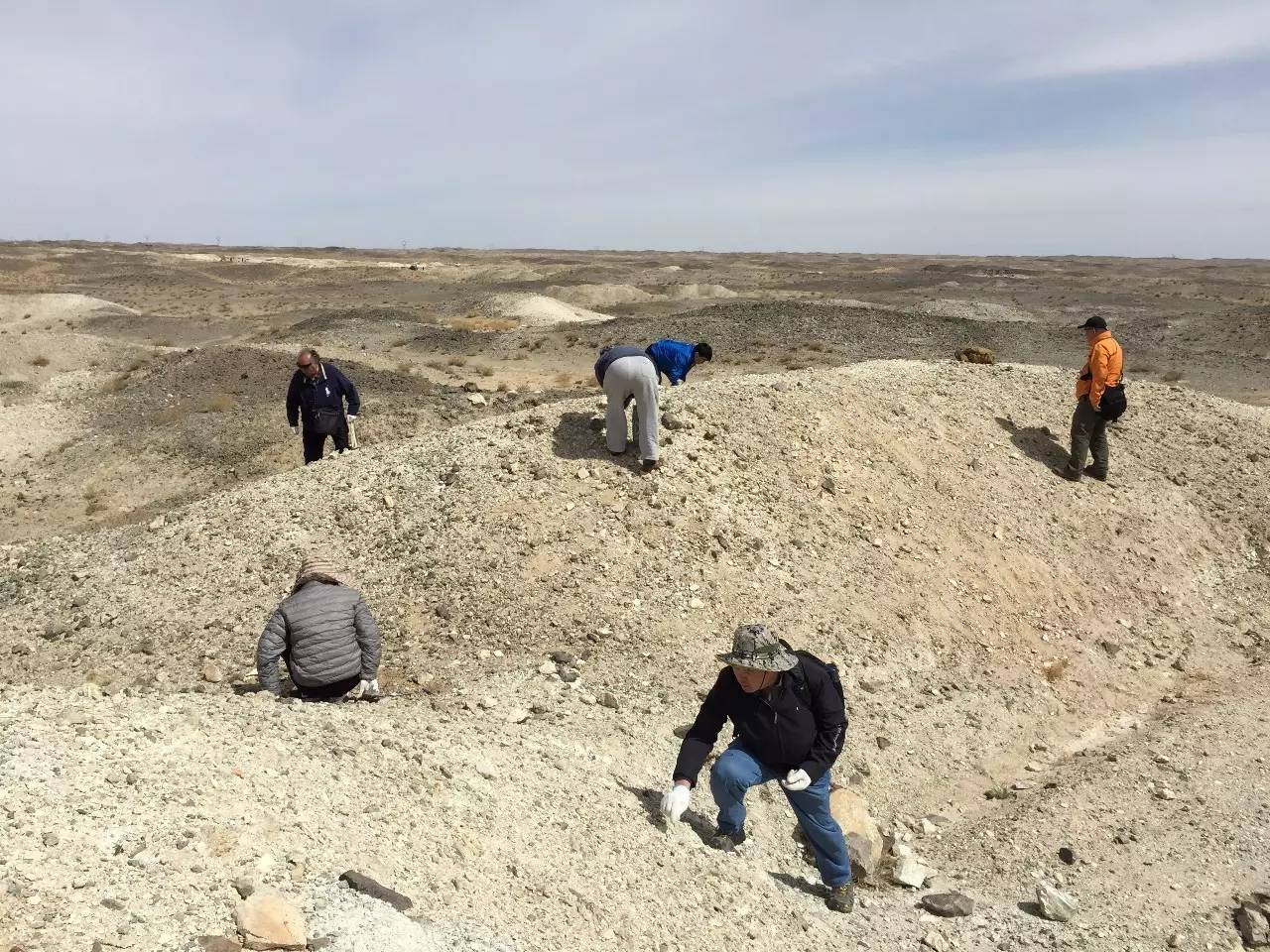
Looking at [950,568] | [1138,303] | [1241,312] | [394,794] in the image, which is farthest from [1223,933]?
[1138,303]

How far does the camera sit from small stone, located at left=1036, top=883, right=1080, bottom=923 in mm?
5273

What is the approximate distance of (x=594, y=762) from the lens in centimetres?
597

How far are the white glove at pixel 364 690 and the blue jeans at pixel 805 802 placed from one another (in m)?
2.61

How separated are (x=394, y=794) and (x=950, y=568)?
21.5 ft

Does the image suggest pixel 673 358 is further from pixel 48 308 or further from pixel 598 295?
pixel 598 295

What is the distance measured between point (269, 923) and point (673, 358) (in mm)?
6334

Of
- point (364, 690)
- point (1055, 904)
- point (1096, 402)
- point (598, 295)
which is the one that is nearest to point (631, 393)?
point (364, 690)

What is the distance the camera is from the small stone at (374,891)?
3.98 meters

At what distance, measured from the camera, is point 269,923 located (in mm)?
3551

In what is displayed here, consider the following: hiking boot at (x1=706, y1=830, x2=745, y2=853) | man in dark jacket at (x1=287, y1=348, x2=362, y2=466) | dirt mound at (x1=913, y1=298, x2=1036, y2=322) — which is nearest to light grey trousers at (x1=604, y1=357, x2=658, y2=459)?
man in dark jacket at (x1=287, y1=348, x2=362, y2=466)

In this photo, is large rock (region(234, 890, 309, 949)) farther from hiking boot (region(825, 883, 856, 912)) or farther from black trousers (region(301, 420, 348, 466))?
black trousers (region(301, 420, 348, 466))

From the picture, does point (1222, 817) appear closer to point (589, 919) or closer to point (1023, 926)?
point (1023, 926)

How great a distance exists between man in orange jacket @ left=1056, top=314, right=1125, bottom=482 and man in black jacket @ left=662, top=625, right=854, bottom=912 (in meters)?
7.38

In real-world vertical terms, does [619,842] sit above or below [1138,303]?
below
